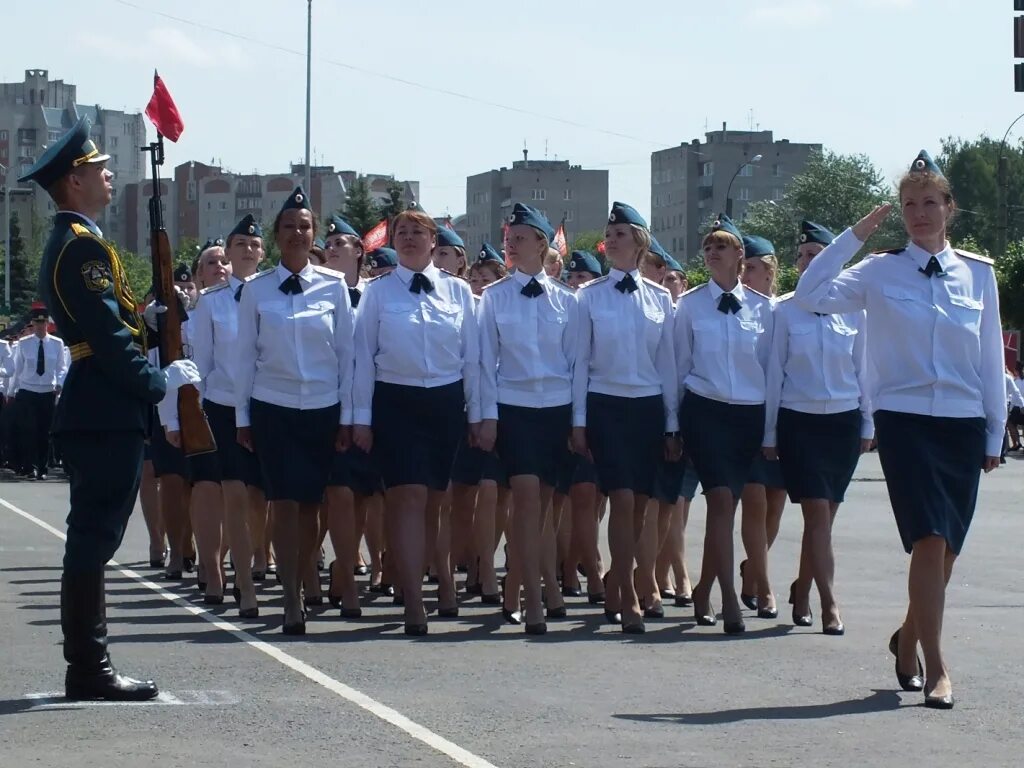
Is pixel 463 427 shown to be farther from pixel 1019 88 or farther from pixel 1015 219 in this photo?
pixel 1015 219

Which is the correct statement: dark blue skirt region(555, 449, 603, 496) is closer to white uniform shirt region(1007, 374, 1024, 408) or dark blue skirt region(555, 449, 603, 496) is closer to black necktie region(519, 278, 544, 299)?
black necktie region(519, 278, 544, 299)

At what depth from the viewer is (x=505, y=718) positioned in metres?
7.69

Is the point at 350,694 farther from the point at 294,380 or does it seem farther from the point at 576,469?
the point at 576,469

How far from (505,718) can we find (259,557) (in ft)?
20.6

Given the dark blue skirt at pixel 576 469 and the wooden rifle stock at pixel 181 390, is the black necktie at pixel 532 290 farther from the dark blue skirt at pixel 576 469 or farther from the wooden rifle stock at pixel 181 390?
the wooden rifle stock at pixel 181 390

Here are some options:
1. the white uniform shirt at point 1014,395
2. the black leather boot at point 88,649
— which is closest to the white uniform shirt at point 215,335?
the black leather boot at point 88,649

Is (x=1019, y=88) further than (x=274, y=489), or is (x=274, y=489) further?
(x=1019, y=88)

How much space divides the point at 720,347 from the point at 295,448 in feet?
7.66

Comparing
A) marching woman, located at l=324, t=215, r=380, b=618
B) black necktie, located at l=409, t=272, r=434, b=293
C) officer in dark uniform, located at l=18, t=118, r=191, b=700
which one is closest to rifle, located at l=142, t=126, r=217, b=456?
officer in dark uniform, located at l=18, t=118, r=191, b=700

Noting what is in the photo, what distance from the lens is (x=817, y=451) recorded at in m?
11.2

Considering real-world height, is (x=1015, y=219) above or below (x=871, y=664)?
above

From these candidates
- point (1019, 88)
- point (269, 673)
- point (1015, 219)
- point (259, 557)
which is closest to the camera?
point (269, 673)

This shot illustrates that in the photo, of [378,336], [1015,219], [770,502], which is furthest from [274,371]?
[1015,219]

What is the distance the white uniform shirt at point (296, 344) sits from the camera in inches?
423
